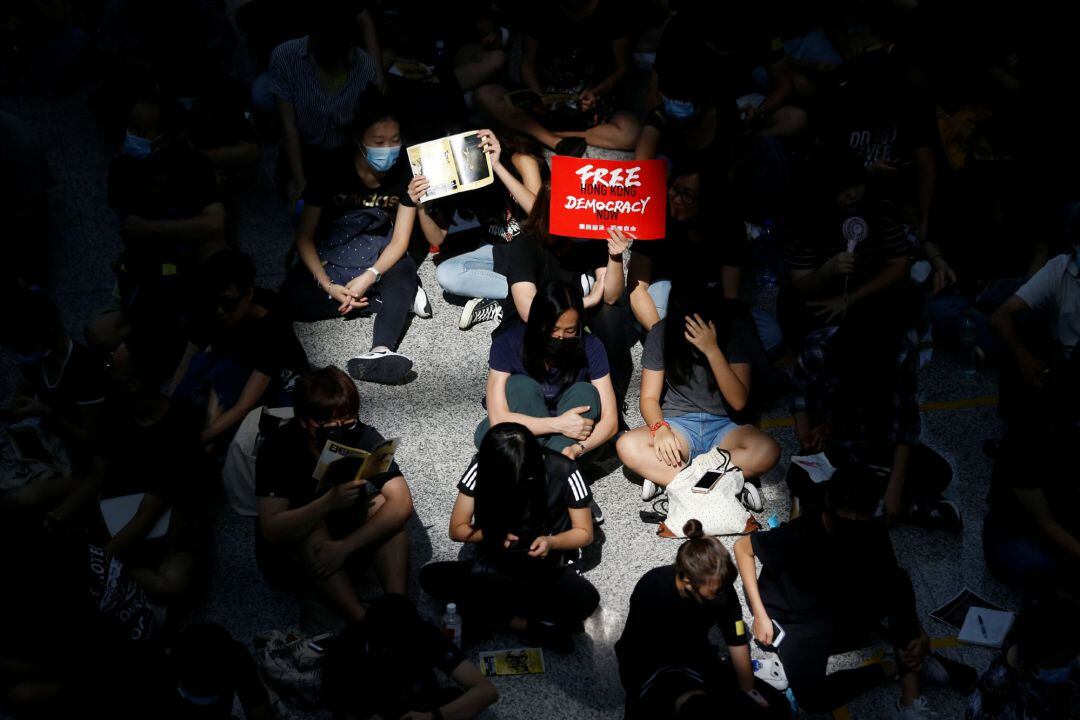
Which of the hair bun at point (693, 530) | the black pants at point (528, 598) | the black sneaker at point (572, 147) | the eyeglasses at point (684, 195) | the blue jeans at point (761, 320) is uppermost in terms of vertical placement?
the eyeglasses at point (684, 195)

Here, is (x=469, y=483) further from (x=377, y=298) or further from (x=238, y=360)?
(x=377, y=298)

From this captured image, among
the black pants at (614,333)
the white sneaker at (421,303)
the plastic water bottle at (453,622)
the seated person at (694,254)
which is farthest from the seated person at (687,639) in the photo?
the white sneaker at (421,303)

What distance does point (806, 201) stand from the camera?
5844 mm

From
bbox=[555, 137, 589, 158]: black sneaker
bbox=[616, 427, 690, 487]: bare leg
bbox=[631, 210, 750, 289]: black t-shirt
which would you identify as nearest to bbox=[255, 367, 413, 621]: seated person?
bbox=[616, 427, 690, 487]: bare leg

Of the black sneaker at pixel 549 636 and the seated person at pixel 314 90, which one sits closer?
the black sneaker at pixel 549 636

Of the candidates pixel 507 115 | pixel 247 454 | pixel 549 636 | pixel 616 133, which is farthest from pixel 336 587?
pixel 616 133

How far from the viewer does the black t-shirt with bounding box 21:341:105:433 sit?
518cm

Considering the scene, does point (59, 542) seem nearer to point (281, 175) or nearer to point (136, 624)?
point (136, 624)

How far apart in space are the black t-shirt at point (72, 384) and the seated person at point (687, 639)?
287 centimetres

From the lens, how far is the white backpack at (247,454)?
5043mm

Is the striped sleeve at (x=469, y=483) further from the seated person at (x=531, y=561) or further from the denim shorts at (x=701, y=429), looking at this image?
the denim shorts at (x=701, y=429)

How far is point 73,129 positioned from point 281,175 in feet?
6.13

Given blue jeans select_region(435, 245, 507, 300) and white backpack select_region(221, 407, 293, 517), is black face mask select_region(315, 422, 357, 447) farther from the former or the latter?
blue jeans select_region(435, 245, 507, 300)

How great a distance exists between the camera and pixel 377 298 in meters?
6.38
